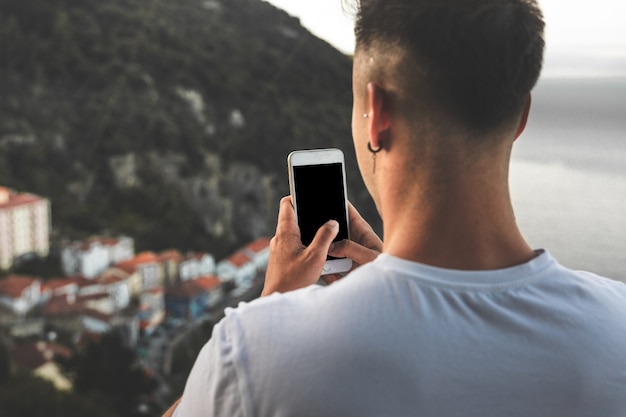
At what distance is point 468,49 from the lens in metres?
0.41

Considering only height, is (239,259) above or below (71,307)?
above

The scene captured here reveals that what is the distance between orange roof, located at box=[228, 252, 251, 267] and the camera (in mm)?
12312

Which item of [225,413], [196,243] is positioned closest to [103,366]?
[196,243]

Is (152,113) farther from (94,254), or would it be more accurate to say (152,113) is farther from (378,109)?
(378,109)

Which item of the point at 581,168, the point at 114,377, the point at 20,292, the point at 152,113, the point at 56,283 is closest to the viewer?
the point at 581,168

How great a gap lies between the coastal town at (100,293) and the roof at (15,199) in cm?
2

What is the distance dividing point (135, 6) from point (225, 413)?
58.2 feet

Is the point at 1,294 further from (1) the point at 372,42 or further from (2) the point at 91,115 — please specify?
(1) the point at 372,42

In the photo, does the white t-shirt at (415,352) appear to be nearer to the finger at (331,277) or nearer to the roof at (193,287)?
the finger at (331,277)

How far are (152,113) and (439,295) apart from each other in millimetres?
16605

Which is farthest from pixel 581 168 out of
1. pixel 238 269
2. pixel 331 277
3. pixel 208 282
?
pixel 208 282

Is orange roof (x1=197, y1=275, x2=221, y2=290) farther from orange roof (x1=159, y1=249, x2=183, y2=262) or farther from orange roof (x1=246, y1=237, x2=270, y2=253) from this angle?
orange roof (x1=159, y1=249, x2=183, y2=262)

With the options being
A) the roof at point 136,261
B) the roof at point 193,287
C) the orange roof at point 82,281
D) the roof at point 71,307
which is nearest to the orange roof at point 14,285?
the roof at point 71,307

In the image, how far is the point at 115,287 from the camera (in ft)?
42.5
